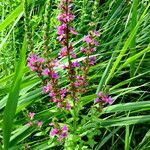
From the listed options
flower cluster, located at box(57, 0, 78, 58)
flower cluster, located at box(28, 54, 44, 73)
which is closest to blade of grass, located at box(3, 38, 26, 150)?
flower cluster, located at box(28, 54, 44, 73)

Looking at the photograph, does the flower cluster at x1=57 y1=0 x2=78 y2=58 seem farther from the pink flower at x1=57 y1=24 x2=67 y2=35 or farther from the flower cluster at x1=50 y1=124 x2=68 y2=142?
the flower cluster at x1=50 y1=124 x2=68 y2=142

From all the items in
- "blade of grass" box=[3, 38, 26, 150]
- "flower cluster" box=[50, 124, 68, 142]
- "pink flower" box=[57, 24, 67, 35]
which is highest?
"pink flower" box=[57, 24, 67, 35]

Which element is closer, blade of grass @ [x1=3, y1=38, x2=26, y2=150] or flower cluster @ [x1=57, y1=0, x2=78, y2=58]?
flower cluster @ [x1=57, y1=0, x2=78, y2=58]

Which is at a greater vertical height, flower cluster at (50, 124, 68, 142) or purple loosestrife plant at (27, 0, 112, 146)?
purple loosestrife plant at (27, 0, 112, 146)

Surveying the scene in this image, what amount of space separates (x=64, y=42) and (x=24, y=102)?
49cm

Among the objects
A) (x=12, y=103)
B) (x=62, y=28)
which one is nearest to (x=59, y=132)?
(x=12, y=103)

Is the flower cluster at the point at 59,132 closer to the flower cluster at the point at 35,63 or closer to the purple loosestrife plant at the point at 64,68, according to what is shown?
the purple loosestrife plant at the point at 64,68

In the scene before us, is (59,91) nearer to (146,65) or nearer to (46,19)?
(46,19)

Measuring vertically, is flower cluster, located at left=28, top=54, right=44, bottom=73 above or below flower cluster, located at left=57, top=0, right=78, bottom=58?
below

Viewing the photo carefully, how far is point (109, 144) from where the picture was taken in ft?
6.07

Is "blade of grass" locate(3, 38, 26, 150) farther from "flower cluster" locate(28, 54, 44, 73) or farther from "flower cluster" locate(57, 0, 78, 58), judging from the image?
"flower cluster" locate(57, 0, 78, 58)

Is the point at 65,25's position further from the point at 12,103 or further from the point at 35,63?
the point at 12,103

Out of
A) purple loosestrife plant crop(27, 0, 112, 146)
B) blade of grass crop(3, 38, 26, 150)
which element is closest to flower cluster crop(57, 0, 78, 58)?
purple loosestrife plant crop(27, 0, 112, 146)

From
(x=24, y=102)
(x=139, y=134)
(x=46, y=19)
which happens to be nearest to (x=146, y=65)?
(x=139, y=134)
